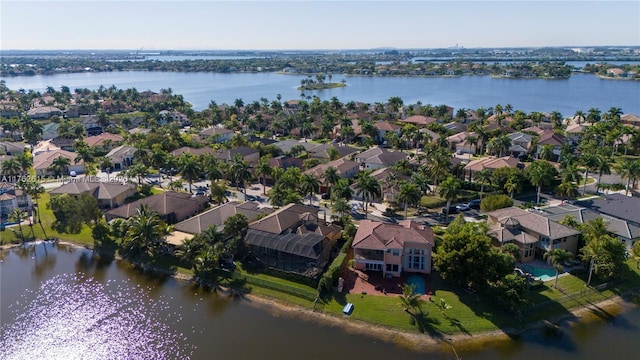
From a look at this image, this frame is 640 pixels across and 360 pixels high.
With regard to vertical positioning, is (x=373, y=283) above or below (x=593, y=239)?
below

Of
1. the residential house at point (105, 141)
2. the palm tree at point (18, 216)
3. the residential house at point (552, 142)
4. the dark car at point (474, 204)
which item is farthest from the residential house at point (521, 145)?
the residential house at point (105, 141)

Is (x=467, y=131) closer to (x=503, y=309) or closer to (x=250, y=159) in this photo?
(x=250, y=159)

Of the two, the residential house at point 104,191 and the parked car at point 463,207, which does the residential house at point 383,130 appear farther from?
the residential house at point 104,191

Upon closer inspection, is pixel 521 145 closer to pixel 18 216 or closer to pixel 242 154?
pixel 242 154

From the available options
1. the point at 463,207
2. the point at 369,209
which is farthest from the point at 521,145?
the point at 369,209

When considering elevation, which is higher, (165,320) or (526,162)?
(526,162)

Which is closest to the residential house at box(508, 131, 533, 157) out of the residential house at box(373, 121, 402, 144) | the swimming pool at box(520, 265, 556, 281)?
the residential house at box(373, 121, 402, 144)

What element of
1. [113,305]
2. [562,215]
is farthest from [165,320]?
[562,215]
